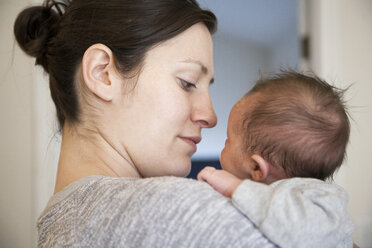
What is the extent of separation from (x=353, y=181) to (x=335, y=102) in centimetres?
155

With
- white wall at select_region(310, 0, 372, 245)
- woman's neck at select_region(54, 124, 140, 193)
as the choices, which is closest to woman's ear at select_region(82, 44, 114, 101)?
woman's neck at select_region(54, 124, 140, 193)

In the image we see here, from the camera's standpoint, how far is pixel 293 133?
0.92 metres

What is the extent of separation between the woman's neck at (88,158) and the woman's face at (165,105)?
4 centimetres

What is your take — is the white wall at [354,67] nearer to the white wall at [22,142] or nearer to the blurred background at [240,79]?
the blurred background at [240,79]

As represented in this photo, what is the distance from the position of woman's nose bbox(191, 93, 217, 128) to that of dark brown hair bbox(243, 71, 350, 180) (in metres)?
0.14

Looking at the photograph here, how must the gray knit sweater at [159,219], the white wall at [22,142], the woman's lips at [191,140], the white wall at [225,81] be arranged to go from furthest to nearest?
the white wall at [225,81] → the white wall at [22,142] → the woman's lips at [191,140] → the gray knit sweater at [159,219]

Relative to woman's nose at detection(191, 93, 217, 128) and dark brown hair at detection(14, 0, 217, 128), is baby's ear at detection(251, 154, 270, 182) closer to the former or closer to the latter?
woman's nose at detection(191, 93, 217, 128)

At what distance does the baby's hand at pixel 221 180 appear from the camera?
79cm

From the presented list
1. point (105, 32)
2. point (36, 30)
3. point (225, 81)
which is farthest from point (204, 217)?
point (225, 81)

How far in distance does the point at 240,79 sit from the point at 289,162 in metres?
1.72

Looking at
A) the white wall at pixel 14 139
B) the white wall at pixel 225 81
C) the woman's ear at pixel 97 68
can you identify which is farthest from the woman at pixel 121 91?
the white wall at pixel 225 81

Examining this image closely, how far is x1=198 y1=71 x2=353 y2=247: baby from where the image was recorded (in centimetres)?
64

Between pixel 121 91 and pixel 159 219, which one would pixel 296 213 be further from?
pixel 121 91

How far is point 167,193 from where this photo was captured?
0.65 meters
